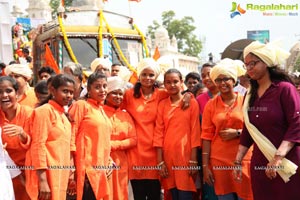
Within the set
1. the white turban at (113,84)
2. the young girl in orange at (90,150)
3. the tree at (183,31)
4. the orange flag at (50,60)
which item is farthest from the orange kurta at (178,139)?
the tree at (183,31)

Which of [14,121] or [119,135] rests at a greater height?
[14,121]

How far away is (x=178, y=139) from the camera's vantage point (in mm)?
4914

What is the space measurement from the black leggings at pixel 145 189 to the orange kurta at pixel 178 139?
0.52 feet

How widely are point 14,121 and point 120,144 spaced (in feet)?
3.74

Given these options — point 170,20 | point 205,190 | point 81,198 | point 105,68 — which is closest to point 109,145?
point 81,198

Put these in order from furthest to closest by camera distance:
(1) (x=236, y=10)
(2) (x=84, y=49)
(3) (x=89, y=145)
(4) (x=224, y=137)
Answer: (2) (x=84, y=49)
(1) (x=236, y=10)
(4) (x=224, y=137)
(3) (x=89, y=145)

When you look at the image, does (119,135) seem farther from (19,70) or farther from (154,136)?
(19,70)

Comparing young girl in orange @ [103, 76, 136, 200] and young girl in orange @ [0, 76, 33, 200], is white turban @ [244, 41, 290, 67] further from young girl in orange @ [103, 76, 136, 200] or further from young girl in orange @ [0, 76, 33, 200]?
young girl in orange @ [0, 76, 33, 200]

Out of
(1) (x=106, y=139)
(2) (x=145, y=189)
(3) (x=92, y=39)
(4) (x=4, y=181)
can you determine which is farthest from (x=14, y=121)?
(3) (x=92, y=39)

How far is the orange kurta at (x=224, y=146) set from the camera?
4570 mm

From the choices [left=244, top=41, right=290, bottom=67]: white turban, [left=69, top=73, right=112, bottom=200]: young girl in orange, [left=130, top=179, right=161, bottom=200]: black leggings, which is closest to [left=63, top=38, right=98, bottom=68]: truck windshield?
[left=130, top=179, right=161, bottom=200]: black leggings

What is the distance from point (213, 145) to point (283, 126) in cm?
107

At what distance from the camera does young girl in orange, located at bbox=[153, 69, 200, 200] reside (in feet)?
16.0

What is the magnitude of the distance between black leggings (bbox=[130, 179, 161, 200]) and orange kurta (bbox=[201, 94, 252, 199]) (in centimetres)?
72
